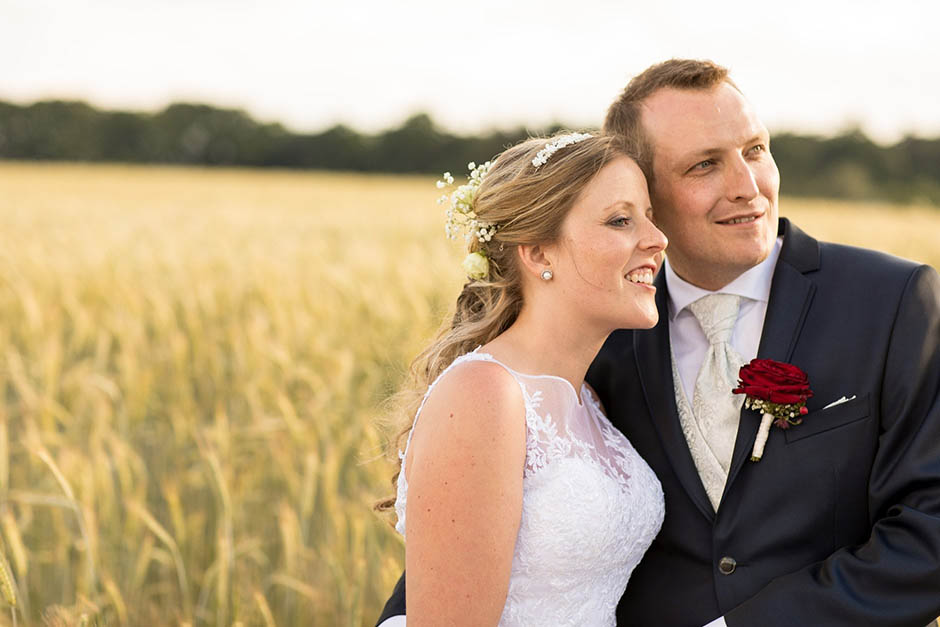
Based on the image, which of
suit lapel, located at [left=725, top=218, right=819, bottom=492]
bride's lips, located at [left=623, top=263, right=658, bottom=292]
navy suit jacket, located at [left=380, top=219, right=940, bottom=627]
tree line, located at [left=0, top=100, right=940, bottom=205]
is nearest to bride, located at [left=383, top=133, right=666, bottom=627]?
bride's lips, located at [left=623, top=263, right=658, bottom=292]

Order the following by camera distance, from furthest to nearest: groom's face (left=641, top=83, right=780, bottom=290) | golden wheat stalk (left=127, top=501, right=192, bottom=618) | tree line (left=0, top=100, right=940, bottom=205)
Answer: tree line (left=0, top=100, right=940, bottom=205) → golden wheat stalk (left=127, top=501, right=192, bottom=618) → groom's face (left=641, top=83, right=780, bottom=290)

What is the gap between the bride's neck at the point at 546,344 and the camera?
249cm

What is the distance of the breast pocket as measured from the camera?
2.46 m

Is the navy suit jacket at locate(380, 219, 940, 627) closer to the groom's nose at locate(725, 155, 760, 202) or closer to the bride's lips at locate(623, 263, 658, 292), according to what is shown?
the groom's nose at locate(725, 155, 760, 202)

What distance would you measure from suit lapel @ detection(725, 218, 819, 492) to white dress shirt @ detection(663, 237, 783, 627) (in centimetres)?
9

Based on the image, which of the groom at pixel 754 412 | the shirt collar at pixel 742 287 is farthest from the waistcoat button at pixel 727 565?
the shirt collar at pixel 742 287

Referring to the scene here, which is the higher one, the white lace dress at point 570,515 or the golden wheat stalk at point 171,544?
the white lace dress at point 570,515

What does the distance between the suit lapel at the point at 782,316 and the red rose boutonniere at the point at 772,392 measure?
30 mm

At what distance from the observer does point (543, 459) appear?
2367 millimetres

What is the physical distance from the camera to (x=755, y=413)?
2.53 metres

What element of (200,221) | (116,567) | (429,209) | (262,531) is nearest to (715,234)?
(262,531)

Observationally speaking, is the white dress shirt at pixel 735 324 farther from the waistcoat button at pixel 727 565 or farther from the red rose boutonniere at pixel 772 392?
the waistcoat button at pixel 727 565

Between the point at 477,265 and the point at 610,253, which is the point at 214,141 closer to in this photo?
the point at 477,265

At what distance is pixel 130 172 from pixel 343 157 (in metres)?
11.8
